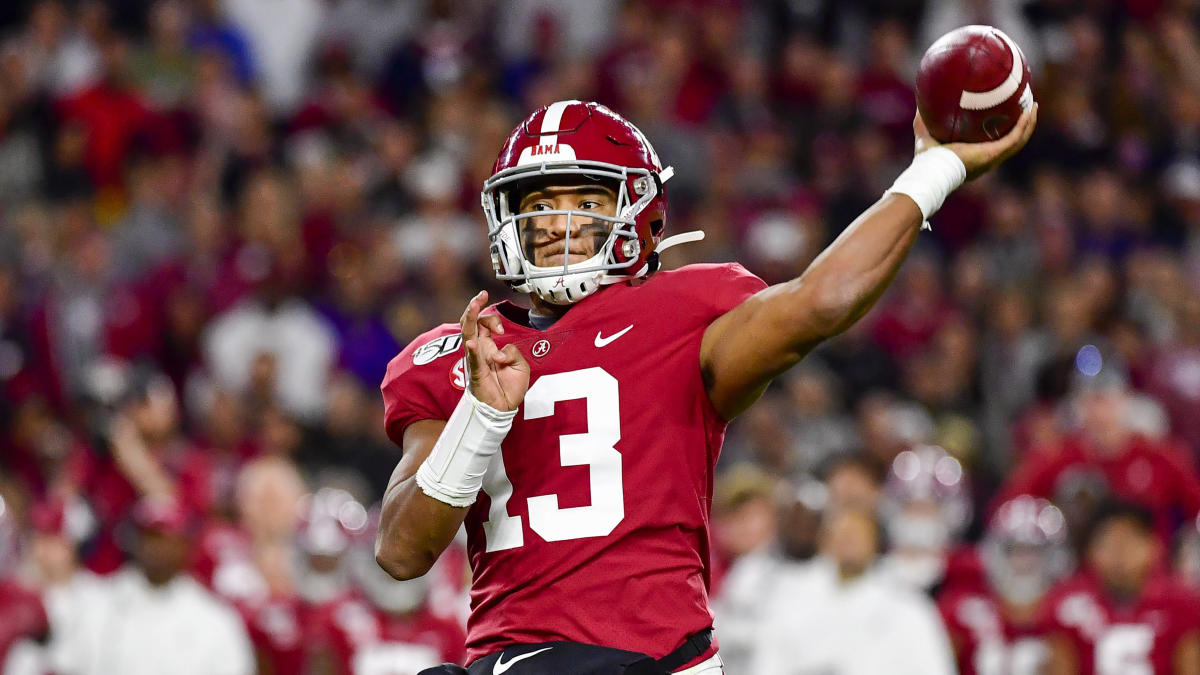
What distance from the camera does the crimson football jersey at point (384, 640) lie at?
697 centimetres

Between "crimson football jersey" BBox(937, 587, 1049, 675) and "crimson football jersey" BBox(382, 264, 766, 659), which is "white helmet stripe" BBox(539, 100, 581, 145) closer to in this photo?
"crimson football jersey" BBox(382, 264, 766, 659)

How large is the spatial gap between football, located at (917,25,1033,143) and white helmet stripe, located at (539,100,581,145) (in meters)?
0.70

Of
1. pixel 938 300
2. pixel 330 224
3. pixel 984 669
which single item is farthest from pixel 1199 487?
pixel 330 224

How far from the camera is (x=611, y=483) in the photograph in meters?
2.94

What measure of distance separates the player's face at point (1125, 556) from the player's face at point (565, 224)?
12.9 ft

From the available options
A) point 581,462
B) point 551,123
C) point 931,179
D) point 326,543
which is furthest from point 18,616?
point 931,179

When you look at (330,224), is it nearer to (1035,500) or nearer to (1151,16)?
(1035,500)

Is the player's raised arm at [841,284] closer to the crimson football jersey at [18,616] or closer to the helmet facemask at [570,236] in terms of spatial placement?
the helmet facemask at [570,236]

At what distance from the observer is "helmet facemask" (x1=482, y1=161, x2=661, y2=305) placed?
10.2 feet

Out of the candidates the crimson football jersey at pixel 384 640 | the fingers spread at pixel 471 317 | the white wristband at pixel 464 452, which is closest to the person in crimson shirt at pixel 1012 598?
the crimson football jersey at pixel 384 640

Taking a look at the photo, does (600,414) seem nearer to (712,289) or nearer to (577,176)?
(712,289)

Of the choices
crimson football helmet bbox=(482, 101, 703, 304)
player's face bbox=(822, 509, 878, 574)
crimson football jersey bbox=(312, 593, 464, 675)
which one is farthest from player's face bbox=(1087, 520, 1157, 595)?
crimson football helmet bbox=(482, 101, 703, 304)

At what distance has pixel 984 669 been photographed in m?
7.02

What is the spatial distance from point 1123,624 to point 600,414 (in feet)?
13.3
